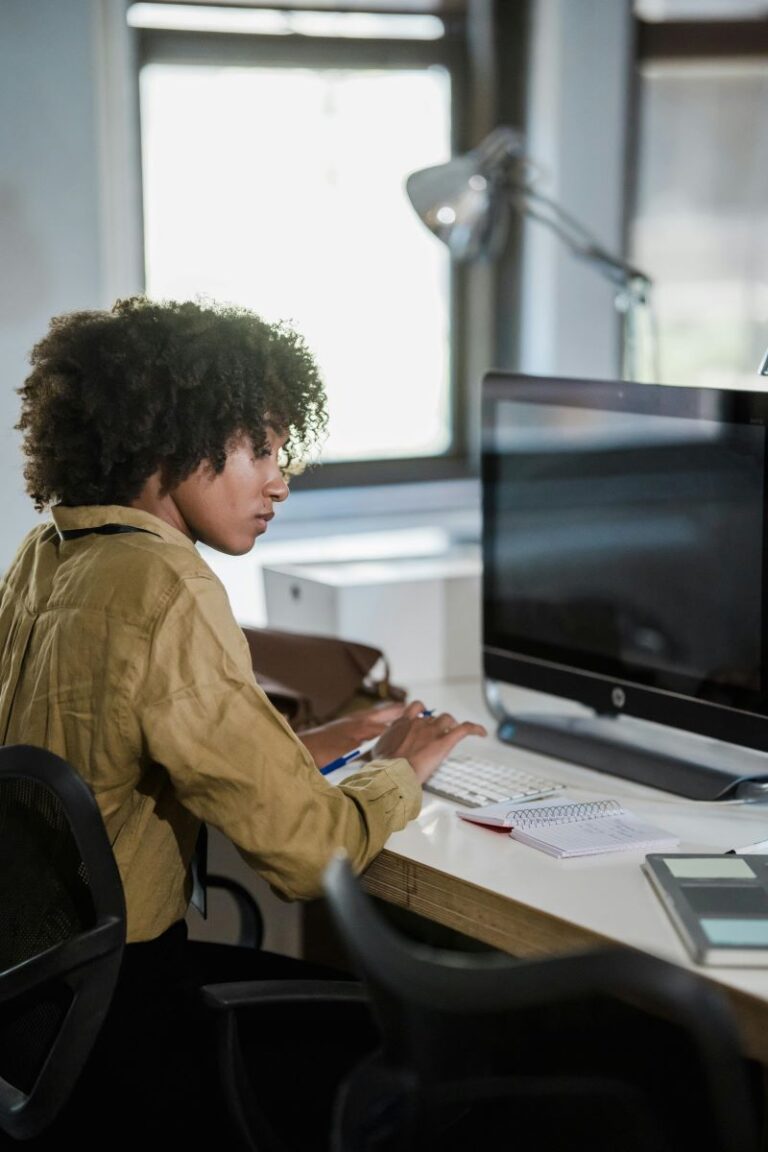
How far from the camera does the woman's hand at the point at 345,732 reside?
1835 mm

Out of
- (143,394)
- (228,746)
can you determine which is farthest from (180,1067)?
(143,394)

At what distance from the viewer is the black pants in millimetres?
1396

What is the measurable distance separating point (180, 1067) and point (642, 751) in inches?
29.4

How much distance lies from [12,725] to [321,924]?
993mm

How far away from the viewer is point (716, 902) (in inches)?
52.7

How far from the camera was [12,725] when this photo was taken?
146 centimetres

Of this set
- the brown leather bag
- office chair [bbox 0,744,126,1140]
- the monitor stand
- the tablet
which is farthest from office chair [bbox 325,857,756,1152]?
the brown leather bag

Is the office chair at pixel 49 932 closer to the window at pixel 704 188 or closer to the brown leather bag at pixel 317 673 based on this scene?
the brown leather bag at pixel 317 673

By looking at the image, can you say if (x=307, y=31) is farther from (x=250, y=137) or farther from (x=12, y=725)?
(x=12, y=725)

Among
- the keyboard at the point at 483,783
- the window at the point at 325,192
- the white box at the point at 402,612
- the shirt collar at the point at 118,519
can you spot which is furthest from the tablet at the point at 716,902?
the window at the point at 325,192

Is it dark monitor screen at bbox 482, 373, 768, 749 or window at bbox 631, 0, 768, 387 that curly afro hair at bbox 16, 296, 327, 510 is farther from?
window at bbox 631, 0, 768, 387

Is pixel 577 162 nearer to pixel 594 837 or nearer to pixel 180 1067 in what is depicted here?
pixel 594 837

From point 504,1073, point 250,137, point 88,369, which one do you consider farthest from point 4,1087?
point 250,137

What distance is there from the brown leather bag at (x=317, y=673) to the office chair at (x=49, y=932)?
0.65 meters
